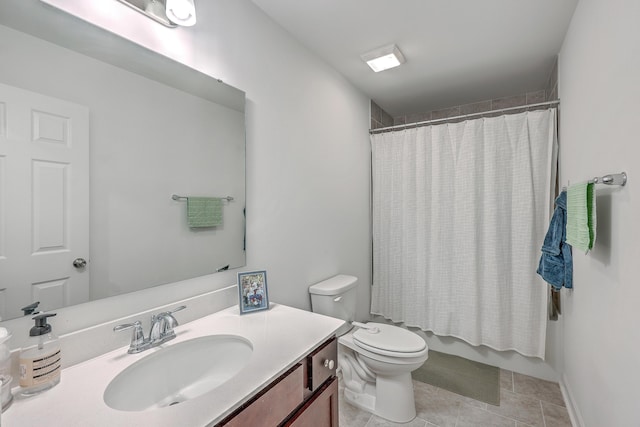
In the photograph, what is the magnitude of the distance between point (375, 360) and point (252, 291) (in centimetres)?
84

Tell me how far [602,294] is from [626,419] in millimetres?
451

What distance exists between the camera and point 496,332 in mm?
2184

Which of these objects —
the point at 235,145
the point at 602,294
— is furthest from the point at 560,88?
the point at 235,145

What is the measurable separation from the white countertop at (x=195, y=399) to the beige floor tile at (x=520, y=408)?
135 centimetres

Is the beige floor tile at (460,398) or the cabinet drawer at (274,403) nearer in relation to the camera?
the cabinet drawer at (274,403)

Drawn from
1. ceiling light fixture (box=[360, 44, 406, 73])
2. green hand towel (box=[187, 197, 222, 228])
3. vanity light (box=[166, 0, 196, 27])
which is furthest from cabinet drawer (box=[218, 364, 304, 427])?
ceiling light fixture (box=[360, 44, 406, 73])

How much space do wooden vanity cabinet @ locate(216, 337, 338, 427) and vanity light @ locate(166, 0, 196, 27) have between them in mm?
1341

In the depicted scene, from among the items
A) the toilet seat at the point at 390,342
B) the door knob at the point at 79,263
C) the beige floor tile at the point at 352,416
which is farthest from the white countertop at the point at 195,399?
the beige floor tile at the point at 352,416

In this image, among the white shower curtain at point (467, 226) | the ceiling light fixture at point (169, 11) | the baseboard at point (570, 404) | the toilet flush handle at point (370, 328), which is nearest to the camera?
the ceiling light fixture at point (169, 11)

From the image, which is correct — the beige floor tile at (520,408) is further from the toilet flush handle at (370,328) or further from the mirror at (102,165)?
the mirror at (102,165)

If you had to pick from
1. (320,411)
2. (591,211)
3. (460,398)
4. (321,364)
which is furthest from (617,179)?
(460,398)

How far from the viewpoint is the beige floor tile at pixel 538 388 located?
187cm

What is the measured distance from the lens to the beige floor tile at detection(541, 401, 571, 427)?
1.64m

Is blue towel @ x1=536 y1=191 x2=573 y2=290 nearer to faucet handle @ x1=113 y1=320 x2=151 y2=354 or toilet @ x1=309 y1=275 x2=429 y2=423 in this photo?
toilet @ x1=309 y1=275 x2=429 y2=423
